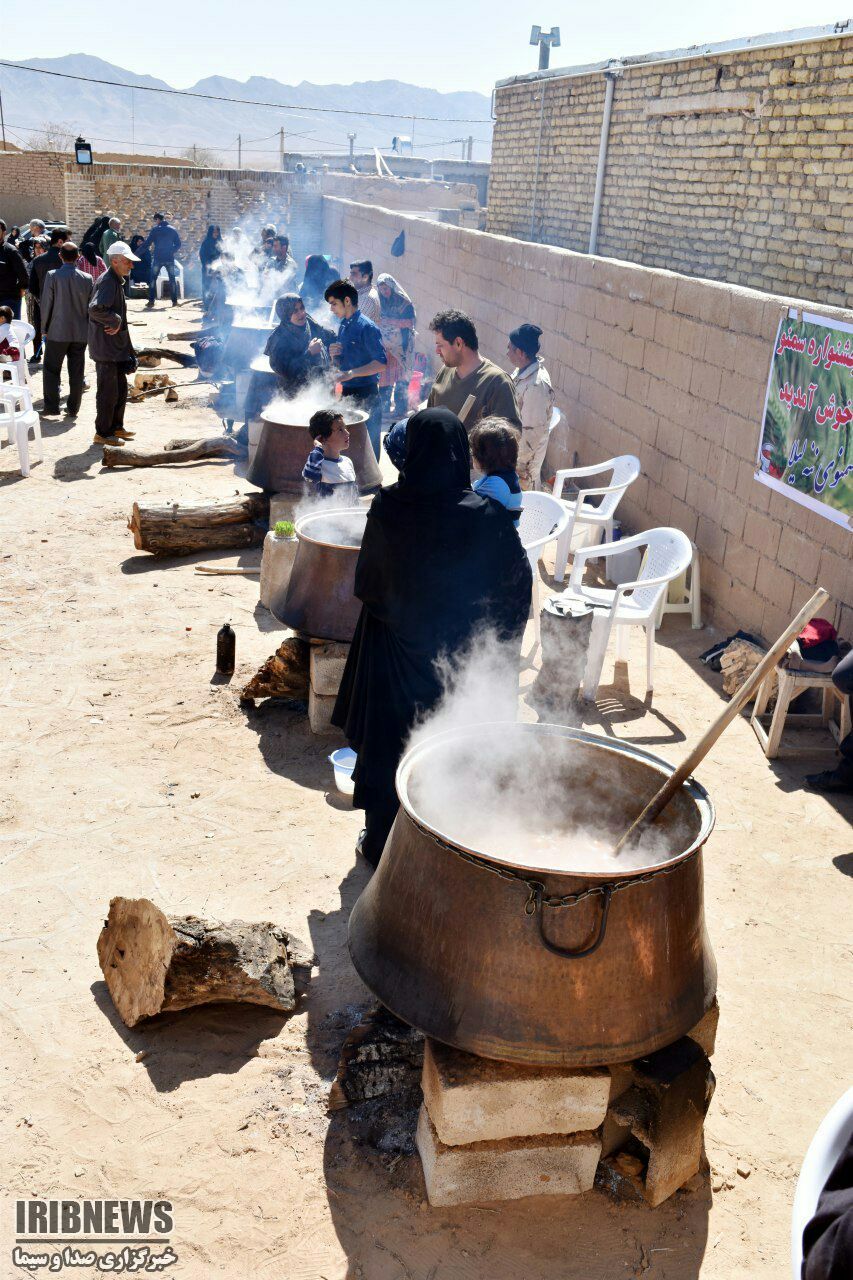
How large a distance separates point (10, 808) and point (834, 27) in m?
8.89

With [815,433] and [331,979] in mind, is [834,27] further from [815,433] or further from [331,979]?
[331,979]

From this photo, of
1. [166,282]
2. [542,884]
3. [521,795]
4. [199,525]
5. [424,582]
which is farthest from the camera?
[166,282]

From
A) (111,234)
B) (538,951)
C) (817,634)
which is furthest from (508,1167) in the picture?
(111,234)

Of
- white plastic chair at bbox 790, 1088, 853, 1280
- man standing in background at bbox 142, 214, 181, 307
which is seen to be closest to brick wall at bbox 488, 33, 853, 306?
white plastic chair at bbox 790, 1088, 853, 1280

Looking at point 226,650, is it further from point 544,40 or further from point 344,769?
point 544,40

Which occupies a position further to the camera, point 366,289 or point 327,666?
point 366,289

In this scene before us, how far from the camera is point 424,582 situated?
3.66 metres

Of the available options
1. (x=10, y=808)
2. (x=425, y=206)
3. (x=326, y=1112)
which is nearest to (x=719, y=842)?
(x=326, y=1112)

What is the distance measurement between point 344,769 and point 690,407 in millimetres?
4310

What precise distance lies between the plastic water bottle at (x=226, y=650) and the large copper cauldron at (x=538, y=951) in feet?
11.5

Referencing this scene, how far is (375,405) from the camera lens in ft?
28.7

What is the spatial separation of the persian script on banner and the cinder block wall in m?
0.11

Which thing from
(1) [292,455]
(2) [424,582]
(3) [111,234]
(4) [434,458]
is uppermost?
(3) [111,234]

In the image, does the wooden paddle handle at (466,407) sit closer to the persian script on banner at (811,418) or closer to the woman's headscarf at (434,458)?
the persian script on banner at (811,418)
